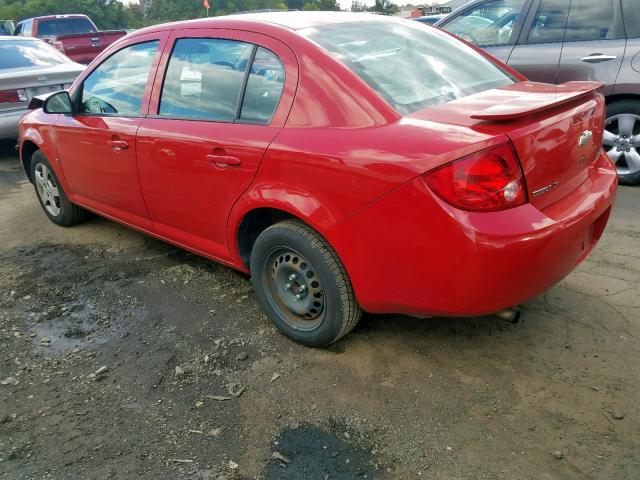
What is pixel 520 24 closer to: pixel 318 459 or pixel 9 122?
pixel 318 459

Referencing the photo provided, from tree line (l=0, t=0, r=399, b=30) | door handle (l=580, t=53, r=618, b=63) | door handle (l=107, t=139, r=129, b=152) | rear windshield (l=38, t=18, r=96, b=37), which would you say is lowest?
door handle (l=107, t=139, r=129, b=152)

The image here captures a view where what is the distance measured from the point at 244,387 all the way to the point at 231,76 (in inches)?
65.6

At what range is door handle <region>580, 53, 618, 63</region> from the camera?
4953 millimetres

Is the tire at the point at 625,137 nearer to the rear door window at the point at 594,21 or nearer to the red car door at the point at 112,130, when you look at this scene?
the rear door window at the point at 594,21

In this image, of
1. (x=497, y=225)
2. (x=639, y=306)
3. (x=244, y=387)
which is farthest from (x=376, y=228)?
(x=639, y=306)

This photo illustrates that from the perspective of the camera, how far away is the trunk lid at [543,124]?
89.5 inches

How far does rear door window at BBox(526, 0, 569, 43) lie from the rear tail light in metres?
5.99

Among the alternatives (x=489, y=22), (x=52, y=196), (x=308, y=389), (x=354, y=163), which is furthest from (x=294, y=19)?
(x=489, y=22)

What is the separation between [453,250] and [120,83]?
2744 mm

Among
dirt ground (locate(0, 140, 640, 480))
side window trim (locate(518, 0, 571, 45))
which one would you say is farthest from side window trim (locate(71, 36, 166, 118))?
side window trim (locate(518, 0, 571, 45))

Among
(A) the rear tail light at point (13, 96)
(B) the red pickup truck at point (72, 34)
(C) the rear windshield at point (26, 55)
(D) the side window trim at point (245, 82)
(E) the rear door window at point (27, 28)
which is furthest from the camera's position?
(E) the rear door window at point (27, 28)

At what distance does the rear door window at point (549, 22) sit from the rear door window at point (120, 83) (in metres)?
3.70

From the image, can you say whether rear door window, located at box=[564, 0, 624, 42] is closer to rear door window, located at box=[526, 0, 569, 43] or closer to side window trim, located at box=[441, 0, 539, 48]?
rear door window, located at box=[526, 0, 569, 43]

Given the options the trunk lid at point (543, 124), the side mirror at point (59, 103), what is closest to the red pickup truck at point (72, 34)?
the side mirror at point (59, 103)
